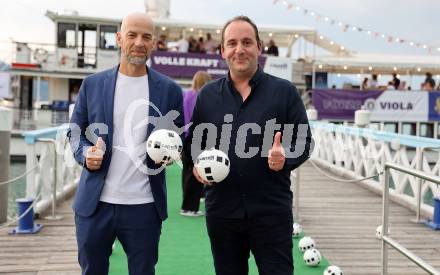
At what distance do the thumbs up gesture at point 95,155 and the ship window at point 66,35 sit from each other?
19.3 metres

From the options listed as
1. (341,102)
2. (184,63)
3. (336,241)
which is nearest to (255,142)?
(336,241)

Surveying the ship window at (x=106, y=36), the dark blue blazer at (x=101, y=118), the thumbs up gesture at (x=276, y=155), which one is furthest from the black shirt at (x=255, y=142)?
the ship window at (x=106, y=36)

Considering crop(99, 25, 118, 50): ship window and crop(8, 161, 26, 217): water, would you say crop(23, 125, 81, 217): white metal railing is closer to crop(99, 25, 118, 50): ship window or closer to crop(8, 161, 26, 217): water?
crop(8, 161, 26, 217): water

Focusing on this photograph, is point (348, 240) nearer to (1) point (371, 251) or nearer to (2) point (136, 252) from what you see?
(1) point (371, 251)

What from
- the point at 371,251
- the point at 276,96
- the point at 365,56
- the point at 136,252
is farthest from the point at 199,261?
the point at 365,56

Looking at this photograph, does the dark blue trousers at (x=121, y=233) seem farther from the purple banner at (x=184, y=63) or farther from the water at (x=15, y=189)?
the purple banner at (x=184, y=63)

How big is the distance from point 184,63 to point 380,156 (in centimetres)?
1209

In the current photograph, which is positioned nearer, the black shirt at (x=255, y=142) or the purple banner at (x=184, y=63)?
the black shirt at (x=255, y=142)

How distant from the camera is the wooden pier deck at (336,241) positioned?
14.8ft

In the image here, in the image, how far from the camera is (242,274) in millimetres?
2701

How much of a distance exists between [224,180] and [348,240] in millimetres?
3458

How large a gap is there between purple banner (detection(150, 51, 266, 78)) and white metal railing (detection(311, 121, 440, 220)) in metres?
7.05

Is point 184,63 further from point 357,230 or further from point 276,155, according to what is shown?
point 276,155

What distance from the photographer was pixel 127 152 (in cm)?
254
